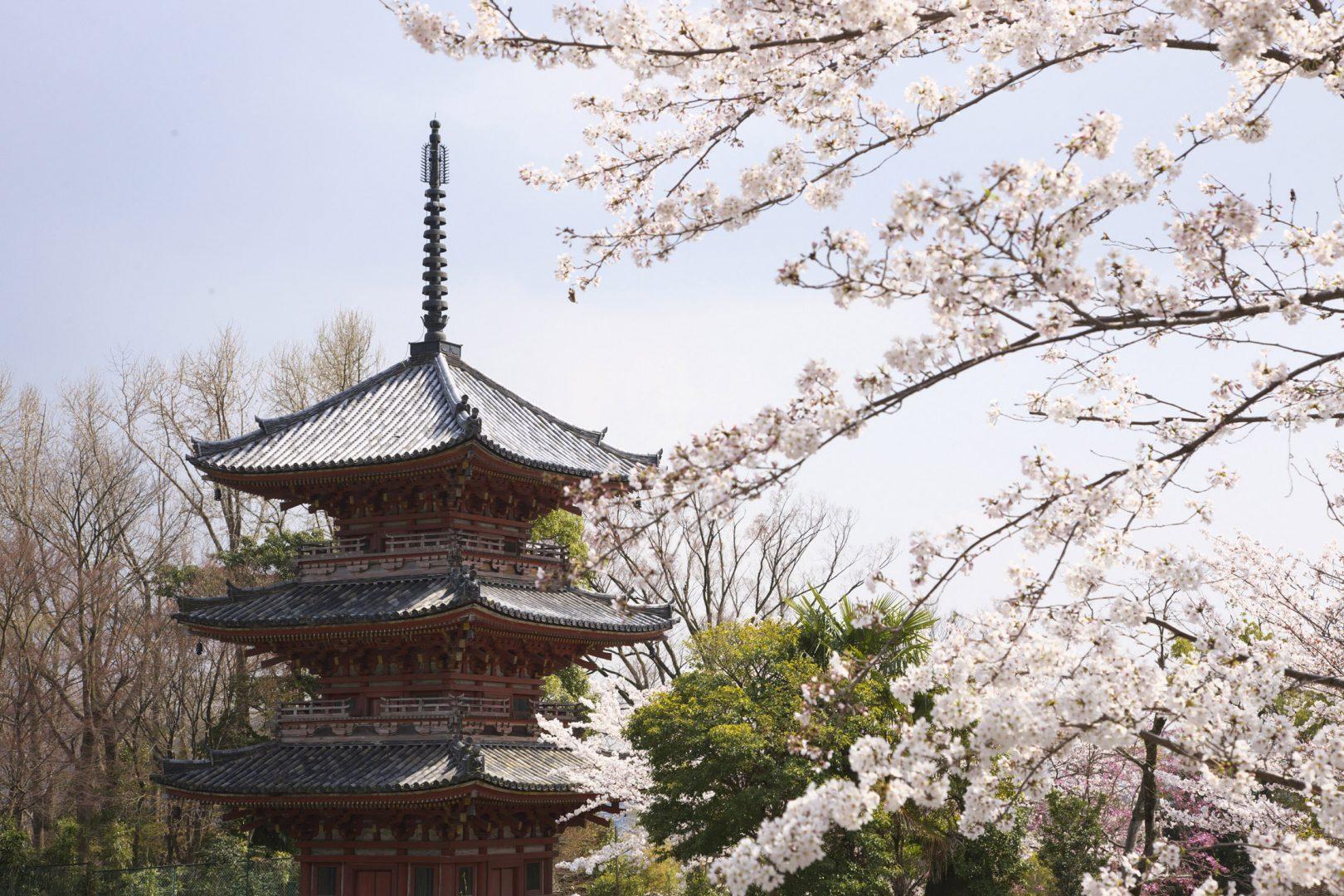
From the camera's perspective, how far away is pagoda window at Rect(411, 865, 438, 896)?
1509cm

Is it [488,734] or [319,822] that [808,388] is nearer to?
[488,734]

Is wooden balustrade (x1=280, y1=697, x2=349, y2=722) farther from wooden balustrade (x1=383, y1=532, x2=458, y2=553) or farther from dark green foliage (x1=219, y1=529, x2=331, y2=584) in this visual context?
dark green foliage (x1=219, y1=529, x2=331, y2=584)

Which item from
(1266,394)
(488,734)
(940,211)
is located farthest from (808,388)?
(488,734)

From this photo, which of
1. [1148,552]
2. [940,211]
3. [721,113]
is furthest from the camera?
[721,113]

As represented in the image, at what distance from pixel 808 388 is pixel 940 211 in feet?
2.67

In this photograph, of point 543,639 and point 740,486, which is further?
point 543,639

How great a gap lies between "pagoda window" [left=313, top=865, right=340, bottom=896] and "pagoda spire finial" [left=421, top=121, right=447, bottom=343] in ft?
25.0

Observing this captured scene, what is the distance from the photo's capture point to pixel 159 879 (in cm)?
2291

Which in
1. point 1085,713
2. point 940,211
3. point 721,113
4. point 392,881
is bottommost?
point 392,881

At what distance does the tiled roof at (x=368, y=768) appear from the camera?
1435 centimetres

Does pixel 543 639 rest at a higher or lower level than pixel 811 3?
lower

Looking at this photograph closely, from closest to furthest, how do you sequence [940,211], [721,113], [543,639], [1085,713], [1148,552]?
A: [940,211] < [1085,713] < [1148,552] < [721,113] < [543,639]

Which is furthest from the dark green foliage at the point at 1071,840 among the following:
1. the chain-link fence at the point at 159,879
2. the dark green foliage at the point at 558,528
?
the chain-link fence at the point at 159,879

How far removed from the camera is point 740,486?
181 inches
